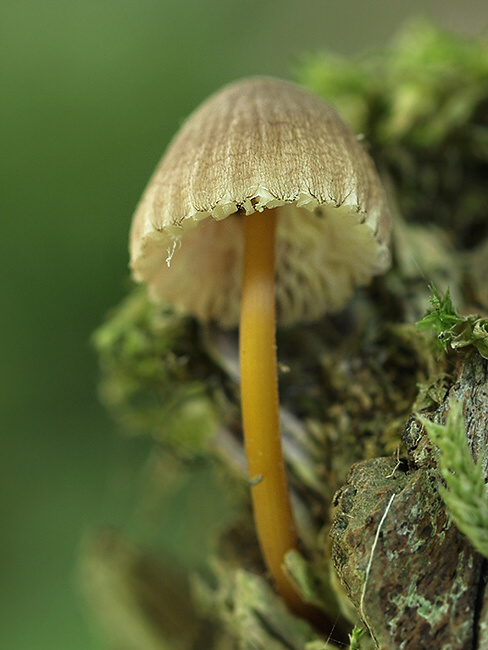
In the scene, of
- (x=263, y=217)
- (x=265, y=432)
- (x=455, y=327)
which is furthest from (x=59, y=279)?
(x=455, y=327)

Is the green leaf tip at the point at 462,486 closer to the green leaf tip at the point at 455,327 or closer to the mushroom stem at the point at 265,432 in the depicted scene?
the green leaf tip at the point at 455,327

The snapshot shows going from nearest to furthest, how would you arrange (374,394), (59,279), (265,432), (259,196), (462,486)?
1. (462,486)
2. (259,196)
3. (265,432)
4. (374,394)
5. (59,279)

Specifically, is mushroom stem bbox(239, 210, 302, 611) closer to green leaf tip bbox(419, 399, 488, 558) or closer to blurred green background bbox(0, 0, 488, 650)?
green leaf tip bbox(419, 399, 488, 558)

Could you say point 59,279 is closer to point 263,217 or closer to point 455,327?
point 263,217

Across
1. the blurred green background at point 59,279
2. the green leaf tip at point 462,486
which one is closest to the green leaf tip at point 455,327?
the green leaf tip at point 462,486

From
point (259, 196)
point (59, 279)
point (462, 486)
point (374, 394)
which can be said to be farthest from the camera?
point (59, 279)

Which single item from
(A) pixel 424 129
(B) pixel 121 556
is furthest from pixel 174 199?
(B) pixel 121 556
